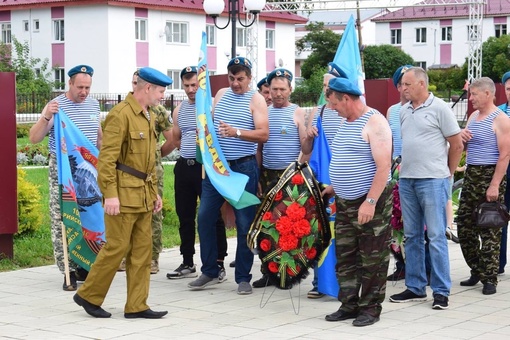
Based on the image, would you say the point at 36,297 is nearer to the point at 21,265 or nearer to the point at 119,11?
the point at 21,265

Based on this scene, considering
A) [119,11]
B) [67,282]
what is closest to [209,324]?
[67,282]

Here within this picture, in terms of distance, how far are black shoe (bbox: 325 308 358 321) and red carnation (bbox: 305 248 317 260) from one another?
0.54 m

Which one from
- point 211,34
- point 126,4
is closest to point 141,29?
point 126,4

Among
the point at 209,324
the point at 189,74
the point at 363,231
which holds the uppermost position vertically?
the point at 189,74

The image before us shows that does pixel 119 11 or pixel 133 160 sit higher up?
pixel 119 11

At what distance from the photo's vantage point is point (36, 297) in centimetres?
851

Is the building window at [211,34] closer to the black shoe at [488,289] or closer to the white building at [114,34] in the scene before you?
the white building at [114,34]

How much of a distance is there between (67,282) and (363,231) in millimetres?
2951

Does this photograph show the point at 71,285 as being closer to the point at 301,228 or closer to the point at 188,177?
the point at 188,177

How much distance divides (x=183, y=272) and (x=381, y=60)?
5519 cm

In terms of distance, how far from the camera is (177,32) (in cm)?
5450

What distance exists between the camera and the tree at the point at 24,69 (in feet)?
151

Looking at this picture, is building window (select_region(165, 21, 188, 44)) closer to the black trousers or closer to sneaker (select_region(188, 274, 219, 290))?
the black trousers

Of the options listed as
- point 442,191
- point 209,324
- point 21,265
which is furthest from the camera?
point 21,265
